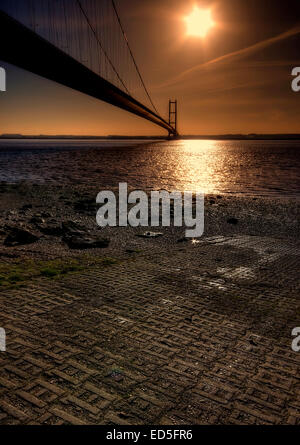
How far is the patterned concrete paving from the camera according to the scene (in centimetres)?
259

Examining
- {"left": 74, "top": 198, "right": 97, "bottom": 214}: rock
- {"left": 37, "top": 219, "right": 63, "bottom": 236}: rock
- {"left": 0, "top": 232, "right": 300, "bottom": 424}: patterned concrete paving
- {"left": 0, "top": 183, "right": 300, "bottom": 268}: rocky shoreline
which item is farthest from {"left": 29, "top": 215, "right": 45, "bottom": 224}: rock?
{"left": 0, "top": 232, "right": 300, "bottom": 424}: patterned concrete paving

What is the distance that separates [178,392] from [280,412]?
0.76m

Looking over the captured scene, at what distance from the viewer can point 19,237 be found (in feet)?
23.5

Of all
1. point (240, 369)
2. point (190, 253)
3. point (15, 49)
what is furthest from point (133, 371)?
point (15, 49)

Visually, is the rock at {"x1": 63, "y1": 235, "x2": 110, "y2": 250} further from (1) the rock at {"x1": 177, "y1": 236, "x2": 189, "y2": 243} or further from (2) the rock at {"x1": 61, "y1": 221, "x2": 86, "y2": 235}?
(1) the rock at {"x1": 177, "y1": 236, "x2": 189, "y2": 243}

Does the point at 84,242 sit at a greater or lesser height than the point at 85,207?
lesser

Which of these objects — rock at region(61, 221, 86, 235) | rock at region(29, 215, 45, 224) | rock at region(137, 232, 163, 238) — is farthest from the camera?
rock at region(29, 215, 45, 224)

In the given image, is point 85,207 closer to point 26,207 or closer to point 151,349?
point 26,207

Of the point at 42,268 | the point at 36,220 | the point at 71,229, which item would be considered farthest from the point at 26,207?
the point at 42,268

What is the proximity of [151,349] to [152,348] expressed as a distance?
0.02 metres

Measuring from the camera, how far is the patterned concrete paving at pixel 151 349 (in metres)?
2.59

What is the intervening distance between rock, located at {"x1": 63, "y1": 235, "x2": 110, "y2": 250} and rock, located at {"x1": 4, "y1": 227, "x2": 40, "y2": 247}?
2.13ft

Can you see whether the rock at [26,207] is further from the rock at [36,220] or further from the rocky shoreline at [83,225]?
the rock at [36,220]
